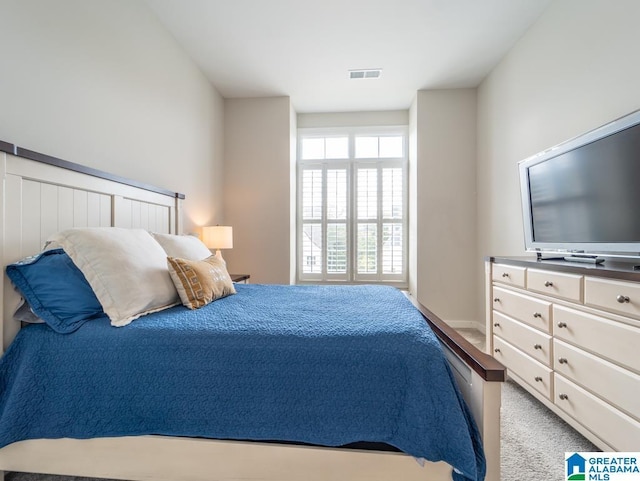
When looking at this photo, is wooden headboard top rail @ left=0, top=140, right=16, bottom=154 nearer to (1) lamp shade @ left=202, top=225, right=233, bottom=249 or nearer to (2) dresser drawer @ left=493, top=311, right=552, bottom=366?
(1) lamp shade @ left=202, top=225, right=233, bottom=249

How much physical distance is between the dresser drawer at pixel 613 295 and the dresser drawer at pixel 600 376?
253 millimetres

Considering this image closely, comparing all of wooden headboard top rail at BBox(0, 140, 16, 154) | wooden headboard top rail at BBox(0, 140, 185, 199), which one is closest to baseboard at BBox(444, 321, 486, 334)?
wooden headboard top rail at BBox(0, 140, 185, 199)

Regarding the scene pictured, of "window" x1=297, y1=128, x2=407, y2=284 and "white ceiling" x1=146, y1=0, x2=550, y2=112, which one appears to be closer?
"white ceiling" x1=146, y1=0, x2=550, y2=112

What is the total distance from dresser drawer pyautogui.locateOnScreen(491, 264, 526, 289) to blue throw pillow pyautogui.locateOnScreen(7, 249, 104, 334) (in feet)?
7.77

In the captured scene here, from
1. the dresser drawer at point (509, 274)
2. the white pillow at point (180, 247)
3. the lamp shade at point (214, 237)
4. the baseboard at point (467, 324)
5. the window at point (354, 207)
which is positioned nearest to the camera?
the white pillow at point (180, 247)

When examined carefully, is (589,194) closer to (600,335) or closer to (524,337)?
(600,335)

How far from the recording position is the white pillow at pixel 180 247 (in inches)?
70.7

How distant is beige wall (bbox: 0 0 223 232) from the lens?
138 cm

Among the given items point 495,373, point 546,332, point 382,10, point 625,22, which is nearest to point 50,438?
point 495,373

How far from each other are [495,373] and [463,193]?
119 inches

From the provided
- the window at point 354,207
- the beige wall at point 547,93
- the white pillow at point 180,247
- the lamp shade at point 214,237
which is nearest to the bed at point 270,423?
the white pillow at point 180,247

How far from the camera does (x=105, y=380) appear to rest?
1.08m

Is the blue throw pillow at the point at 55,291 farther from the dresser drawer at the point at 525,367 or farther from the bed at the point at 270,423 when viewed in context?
the dresser drawer at the point at 525,367

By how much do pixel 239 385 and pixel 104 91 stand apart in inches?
78.6
